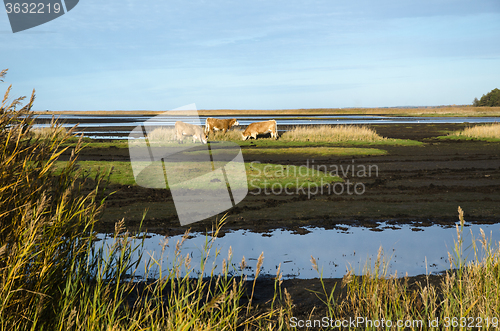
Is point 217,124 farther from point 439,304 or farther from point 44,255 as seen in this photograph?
point 44,255

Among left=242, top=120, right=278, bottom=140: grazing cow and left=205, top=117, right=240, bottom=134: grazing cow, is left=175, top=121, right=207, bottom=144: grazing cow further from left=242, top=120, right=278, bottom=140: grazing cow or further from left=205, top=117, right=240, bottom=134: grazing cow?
left=205, top=117, right=240, bottom=134: grazing cow

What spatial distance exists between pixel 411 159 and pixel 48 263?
19.6 metres

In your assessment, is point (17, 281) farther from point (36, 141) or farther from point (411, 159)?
point (411, 159)

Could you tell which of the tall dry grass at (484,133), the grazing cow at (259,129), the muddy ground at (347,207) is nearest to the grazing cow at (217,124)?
the grazing cow at (259,129)

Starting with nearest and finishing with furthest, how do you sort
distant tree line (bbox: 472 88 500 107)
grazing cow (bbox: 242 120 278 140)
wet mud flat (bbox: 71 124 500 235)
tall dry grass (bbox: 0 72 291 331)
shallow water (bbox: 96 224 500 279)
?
tall dry grass (bbox: 0 72 291 331) < shallow water (bbox: 96 224 500 279) < wet mud flat (bbox: 71 124 500 235) < grazing cow (bbox: 242 120 278 140) < distant tree line (bbox: 472 88 500 107)

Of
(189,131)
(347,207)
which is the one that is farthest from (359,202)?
(189,131)

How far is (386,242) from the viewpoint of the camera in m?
7.25

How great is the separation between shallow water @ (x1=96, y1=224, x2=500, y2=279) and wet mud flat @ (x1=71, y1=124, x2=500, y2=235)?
543 mm

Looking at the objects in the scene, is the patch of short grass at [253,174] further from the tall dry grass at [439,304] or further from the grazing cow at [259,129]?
the grazing cow at [259,129]

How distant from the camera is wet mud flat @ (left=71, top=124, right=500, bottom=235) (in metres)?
8.85

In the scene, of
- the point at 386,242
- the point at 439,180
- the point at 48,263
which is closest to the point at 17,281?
the point at 48,263

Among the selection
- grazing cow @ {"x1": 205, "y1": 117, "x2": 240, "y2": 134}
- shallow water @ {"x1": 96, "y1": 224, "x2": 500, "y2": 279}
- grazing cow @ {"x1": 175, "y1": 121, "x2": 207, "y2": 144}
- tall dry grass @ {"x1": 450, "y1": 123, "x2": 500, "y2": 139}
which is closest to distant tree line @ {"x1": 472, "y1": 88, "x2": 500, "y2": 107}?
tall dry grass @ {"x1": 450, "y1": 123, "x2": 500, "y2": 139}

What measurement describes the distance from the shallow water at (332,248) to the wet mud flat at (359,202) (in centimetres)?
54

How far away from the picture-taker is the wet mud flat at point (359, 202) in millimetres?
8852
